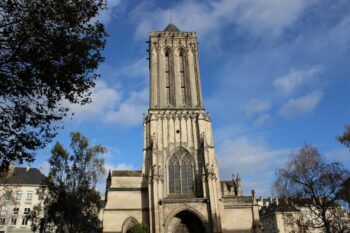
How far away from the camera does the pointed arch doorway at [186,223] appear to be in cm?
2848

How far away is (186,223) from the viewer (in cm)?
2905

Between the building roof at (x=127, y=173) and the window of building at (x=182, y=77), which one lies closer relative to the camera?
the building roof at (x=127, y=173)

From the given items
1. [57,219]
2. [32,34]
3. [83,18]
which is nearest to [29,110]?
[32,34]

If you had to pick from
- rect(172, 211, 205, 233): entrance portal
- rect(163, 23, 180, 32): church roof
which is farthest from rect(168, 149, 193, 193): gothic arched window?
rect(163, 23, 180, 32): church roof

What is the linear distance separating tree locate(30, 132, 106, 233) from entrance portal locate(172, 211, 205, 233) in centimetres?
721

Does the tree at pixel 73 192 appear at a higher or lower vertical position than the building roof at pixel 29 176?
lower

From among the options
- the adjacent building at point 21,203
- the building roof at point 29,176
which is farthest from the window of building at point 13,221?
the building roof at point 29,176

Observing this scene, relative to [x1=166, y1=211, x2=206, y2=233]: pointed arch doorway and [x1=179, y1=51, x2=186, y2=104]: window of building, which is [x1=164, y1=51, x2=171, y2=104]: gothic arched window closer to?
[x1=179, y1=51, x2=186, y2=104]: window of building

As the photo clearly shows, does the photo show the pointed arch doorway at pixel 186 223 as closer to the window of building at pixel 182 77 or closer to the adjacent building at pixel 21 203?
the window of building at pixel 182 77

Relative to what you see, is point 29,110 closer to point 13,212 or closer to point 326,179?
point 326,179

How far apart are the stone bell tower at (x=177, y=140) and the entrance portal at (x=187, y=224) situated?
0.68 meters

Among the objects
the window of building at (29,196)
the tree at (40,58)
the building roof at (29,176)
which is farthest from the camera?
the building roof at (29,176)

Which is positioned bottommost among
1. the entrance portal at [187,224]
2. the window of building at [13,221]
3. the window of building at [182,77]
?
the entrance portal at [187,224]

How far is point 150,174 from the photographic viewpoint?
2917cm
